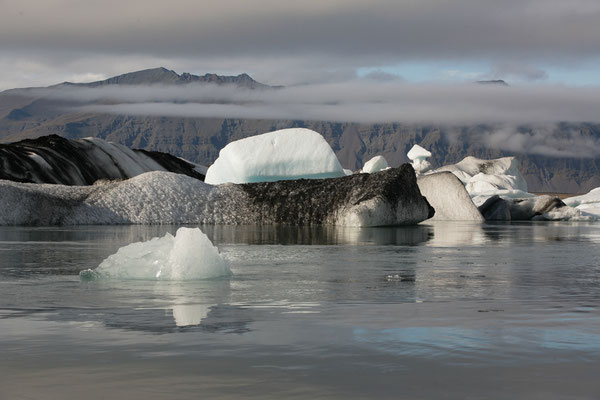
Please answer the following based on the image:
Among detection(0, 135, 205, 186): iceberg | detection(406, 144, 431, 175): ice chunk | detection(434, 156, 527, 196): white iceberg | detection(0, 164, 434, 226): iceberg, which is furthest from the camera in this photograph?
detection(406, 144, 431, 175): ice chunk

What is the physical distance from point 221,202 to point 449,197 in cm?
1245

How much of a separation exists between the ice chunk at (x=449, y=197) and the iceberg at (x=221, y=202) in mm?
6881

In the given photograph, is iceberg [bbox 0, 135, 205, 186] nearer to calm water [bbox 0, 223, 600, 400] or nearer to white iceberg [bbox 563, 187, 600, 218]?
white iceberg [bbox 563, 187, 600, 218]

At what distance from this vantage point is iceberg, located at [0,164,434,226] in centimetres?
2827

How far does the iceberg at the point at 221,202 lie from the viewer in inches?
1113

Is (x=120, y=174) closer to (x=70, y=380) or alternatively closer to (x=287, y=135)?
(x=287, y=135)

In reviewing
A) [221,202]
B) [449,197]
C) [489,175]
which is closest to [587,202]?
[489,175]

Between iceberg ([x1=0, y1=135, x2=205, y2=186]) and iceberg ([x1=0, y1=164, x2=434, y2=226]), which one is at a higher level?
iceberg ([x1=0, y1=135, x2=205, y2=186])

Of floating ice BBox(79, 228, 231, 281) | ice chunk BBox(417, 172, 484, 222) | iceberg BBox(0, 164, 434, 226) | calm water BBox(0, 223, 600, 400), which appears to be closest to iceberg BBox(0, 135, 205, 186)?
iceberg BBox(0, 164, 434, 226)

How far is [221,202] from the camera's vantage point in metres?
31.6

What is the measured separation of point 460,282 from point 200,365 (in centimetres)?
495

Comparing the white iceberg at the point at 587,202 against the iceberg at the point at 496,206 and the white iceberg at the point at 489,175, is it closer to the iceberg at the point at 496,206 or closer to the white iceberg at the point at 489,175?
the iceberg at the point at 496,206

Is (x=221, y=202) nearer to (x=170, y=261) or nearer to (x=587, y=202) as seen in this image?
(x=170, y=261)

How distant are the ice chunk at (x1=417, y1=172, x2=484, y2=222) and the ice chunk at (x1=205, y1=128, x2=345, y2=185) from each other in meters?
6.21
